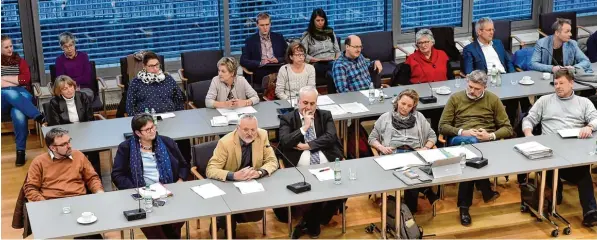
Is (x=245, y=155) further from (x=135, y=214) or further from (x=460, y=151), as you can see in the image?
(x=460, y=151)

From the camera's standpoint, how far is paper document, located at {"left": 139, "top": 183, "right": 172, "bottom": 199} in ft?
21.1

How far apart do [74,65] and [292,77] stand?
2372mm

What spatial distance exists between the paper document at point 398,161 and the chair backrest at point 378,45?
3.54 metres

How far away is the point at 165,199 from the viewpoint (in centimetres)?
646

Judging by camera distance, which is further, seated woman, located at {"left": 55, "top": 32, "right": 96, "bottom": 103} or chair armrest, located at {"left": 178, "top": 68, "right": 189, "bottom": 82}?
chair armrest, located at {"left": 178, "top": 68, "right": 189, "bottom": 82}

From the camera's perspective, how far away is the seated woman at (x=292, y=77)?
9.00m

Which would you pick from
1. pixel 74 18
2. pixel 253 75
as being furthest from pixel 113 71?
pixel 253 75

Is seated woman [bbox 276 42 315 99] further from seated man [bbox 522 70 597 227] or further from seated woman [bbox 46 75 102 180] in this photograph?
seated man [bbox 522 70 597 227]

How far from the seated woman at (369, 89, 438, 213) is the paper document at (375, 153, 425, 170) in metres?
0.38

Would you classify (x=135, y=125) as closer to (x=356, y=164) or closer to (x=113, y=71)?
(x=356, y=164)

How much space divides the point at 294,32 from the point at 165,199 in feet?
17.5

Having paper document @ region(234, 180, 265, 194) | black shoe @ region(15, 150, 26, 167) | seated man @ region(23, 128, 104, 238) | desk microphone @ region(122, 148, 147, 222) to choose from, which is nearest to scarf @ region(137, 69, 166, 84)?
black shoe @ region(15, 150, 26, 167)

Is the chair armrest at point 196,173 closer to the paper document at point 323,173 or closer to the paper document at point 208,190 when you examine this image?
Result: the paper document at point 208,190

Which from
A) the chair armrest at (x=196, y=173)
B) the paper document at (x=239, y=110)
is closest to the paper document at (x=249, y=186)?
the chair armrest at (x=196, y=173)
